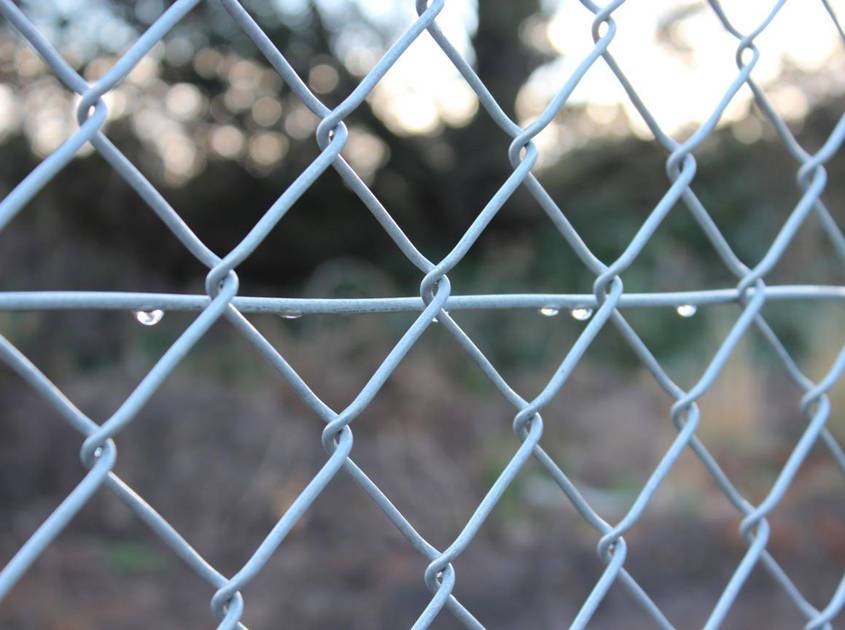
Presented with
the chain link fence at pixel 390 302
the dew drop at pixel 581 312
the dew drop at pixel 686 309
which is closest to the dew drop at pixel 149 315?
the chain link fence at pixel 390 302

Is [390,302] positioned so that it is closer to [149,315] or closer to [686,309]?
[149,315]

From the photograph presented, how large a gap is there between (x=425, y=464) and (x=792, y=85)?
13.8 ft

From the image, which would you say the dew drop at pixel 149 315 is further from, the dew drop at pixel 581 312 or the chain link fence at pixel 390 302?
the dew drop at pixel 581 312

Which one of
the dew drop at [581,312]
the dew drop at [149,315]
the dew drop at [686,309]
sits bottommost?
the dew drop at [149,315]

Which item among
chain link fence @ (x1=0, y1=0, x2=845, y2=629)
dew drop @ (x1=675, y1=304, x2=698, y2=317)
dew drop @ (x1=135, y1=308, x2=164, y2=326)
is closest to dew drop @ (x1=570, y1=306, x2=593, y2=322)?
chain link fence @ (x1=0, y1=0, x2=845, y2=629)

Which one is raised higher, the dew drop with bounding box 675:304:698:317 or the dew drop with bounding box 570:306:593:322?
the dew drop with bounding box 675:304:698:317

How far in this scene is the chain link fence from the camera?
516mm

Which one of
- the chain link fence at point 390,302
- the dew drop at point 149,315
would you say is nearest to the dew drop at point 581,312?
the chain link fence at point 390,302

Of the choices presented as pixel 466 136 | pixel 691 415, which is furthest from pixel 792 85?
pixel 691 415

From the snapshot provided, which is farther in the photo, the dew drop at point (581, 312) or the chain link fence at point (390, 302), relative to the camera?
the dew drop at point (581, 312)

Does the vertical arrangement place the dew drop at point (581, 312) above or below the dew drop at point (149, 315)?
above

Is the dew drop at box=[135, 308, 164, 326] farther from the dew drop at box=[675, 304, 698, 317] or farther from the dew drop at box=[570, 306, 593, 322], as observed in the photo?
the dew drop at box=[675, 304, 698, 317]

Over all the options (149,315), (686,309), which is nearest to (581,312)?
(686,309)

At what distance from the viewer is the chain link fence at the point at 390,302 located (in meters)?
0.52
